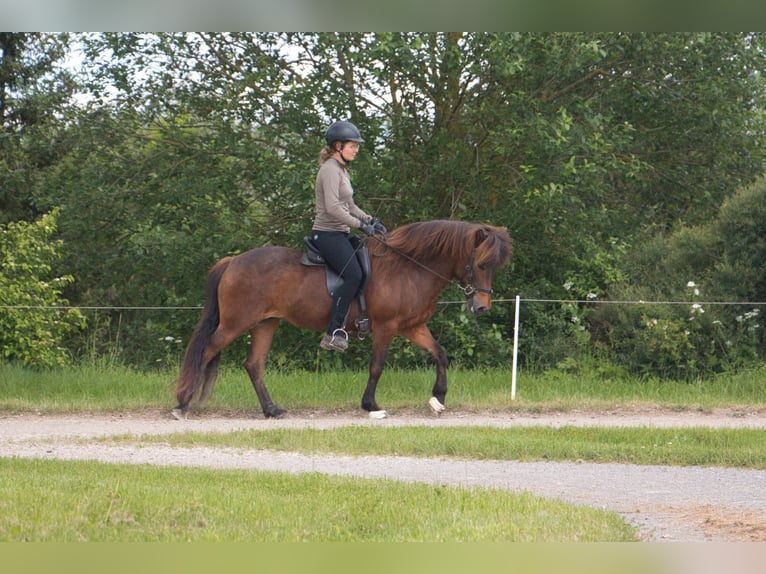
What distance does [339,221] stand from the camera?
38.9ft

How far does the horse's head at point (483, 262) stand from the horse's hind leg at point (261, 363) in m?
2.43

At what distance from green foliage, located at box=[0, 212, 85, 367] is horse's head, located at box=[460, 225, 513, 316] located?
20.4 ft

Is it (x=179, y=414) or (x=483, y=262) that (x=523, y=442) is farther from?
(x=179, y=414)

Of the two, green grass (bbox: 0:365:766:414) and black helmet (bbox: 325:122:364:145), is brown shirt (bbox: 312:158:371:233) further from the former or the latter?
green grass (bbox: 0:365:766:414)

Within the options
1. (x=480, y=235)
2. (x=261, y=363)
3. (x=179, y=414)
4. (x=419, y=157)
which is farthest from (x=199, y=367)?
(x=419, y=157)

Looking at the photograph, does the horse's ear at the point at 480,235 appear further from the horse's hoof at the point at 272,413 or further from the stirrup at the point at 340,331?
the horse's hoof at the point at 272,413

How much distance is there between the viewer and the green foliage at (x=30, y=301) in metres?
15.2

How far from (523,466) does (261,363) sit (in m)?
4.64

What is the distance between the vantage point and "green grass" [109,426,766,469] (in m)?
9.48

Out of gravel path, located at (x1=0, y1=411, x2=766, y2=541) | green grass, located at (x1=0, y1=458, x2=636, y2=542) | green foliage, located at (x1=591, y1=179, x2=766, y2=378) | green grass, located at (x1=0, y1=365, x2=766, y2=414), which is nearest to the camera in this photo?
→ green grass, located at (x1=0, y1=458, x2=636, y2=542)

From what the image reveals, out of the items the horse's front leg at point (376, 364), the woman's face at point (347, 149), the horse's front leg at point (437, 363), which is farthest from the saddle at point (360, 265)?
the woman's face at point (347, 149)

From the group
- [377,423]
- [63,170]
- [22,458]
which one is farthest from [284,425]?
[63,170]

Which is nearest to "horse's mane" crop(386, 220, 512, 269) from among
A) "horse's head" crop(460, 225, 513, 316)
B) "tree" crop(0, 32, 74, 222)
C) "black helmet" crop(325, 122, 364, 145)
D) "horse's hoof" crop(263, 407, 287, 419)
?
"horse's head" crop(460, 225, 513, 316)

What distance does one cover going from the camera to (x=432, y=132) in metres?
16.5
